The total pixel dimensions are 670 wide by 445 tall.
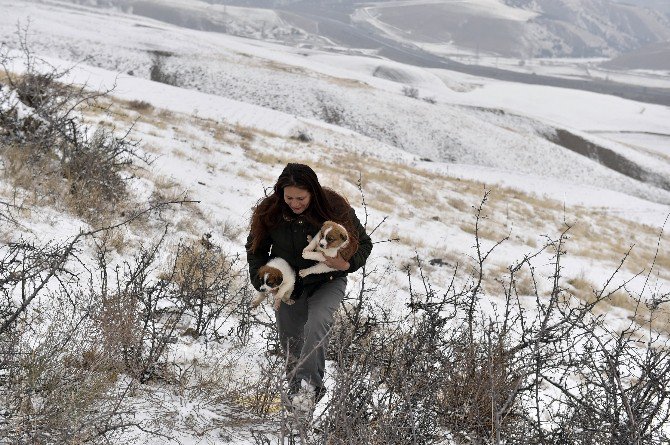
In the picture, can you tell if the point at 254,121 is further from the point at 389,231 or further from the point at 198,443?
the point at 198,443

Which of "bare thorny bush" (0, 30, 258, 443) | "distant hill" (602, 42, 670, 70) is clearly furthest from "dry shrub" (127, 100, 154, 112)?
"distant hill" (602, 42, 670, 70)

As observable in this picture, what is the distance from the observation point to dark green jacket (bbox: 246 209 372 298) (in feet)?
10.6

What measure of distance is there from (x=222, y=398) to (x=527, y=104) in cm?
7429

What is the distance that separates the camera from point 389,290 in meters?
6.78

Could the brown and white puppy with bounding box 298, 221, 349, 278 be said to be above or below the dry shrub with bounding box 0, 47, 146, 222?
above

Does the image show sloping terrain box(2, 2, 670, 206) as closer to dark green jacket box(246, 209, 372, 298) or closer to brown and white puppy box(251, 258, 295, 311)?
dark green jacket box(246, 209, 372, 298)

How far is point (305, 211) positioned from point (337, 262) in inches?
15.5

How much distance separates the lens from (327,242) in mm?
3018

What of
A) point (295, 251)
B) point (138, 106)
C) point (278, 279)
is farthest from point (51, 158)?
point (138, 106)

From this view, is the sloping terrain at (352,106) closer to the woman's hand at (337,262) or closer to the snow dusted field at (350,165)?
the snow dusted field at (350,165)

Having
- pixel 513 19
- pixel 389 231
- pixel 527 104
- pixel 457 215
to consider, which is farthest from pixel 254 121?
pixel 513 19

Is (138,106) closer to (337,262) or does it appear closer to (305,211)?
(305,211)

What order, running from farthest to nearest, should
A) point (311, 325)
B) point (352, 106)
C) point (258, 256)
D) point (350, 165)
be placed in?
point (352, 106)
point (350, 165)
point (258, 256)
point (311, 325)

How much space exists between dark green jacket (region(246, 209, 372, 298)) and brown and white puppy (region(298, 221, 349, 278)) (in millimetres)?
144
